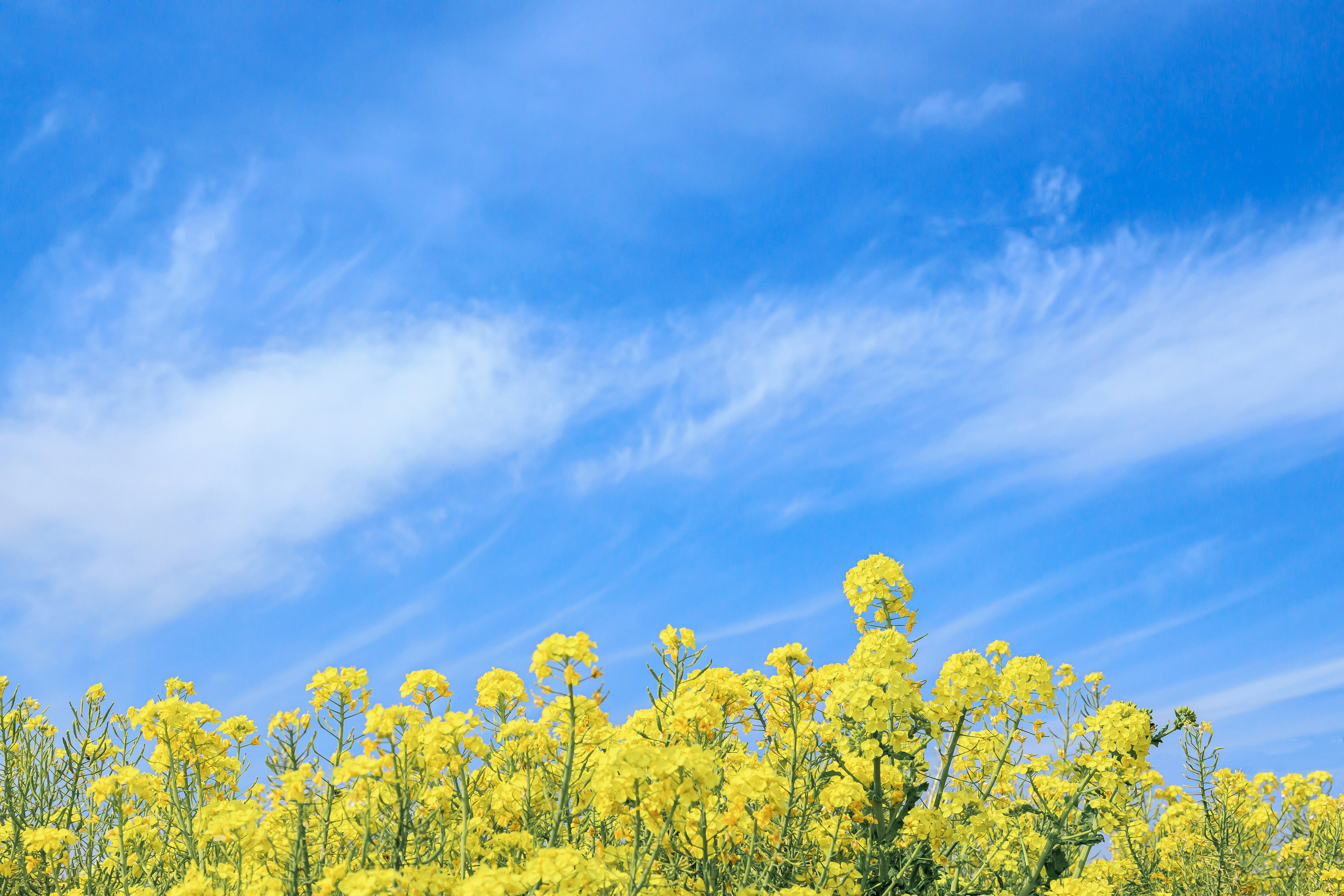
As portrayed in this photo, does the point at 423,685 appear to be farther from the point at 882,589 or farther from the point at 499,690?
the point at 882,589

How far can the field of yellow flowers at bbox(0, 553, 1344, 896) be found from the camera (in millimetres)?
3443

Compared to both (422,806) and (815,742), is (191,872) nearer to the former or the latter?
(422,806)

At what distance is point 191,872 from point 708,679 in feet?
8.38

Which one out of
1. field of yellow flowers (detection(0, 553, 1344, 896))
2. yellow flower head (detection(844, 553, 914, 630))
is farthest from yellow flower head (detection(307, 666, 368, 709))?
yellow flower head (detection(844, 553, 914, 630))

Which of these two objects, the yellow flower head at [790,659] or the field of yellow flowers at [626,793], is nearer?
the field of yellow flowers at [626,793]

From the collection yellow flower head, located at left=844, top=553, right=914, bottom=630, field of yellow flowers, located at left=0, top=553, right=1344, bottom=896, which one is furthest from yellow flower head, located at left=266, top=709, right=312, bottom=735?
yellow flower head, located at left=844, top=553, right=914, bottom=630

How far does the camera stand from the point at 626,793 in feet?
10.6

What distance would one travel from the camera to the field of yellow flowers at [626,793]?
11.3ft

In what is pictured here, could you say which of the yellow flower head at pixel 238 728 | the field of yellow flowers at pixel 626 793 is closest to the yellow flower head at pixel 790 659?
the field of yellow flowers at pixel 626 793

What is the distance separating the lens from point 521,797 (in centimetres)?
436

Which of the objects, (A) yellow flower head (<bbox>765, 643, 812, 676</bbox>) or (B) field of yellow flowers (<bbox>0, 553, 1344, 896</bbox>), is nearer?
(B) field of yellow flowers (<bbox>0, 553, 1344, 896</bbox>)

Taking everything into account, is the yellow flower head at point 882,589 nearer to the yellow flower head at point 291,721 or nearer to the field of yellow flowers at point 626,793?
the field of yellow flowers at point 626,793

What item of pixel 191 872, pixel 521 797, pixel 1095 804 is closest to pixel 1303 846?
pixel 1095 804

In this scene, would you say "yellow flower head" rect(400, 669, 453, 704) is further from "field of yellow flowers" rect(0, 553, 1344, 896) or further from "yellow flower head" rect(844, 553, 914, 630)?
"yellow flower head" rect(844, 553, 914, 630)
